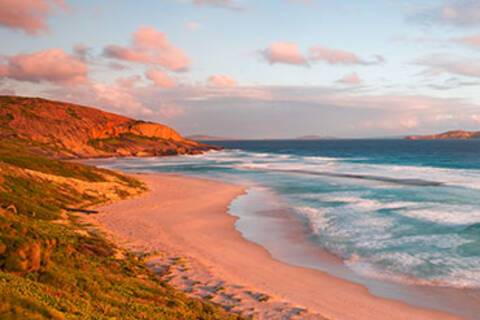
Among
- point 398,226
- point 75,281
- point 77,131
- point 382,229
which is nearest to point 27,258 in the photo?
point 75,281

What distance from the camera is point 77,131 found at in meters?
109

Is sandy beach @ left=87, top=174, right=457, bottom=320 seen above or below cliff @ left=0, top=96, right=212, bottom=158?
below

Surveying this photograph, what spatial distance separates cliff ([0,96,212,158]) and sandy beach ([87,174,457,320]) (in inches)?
2666

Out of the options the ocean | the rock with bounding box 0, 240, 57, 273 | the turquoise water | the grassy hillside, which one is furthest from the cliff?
the rock with bounding box 0, 240, 57, 273

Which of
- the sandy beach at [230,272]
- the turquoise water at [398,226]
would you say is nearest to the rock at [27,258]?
the sandy beach at [230,272]

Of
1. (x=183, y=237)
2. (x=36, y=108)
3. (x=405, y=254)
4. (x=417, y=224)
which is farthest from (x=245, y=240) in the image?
(x=36, y=108)

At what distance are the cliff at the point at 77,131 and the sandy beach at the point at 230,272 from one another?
6772cm

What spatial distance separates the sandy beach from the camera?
13.4 m

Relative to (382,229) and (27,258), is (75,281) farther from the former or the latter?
(382,229)

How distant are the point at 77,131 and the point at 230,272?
10266 cm

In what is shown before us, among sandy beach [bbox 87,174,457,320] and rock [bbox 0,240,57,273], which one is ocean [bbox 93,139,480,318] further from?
rock [bbox 0,240,57,273]

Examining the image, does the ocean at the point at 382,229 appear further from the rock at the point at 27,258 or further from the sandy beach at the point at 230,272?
the rock at the point at 27,258

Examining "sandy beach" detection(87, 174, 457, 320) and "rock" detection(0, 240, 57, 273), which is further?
"sandy beach" detection(87, 174, 457, 320)

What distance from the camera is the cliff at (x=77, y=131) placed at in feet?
318
